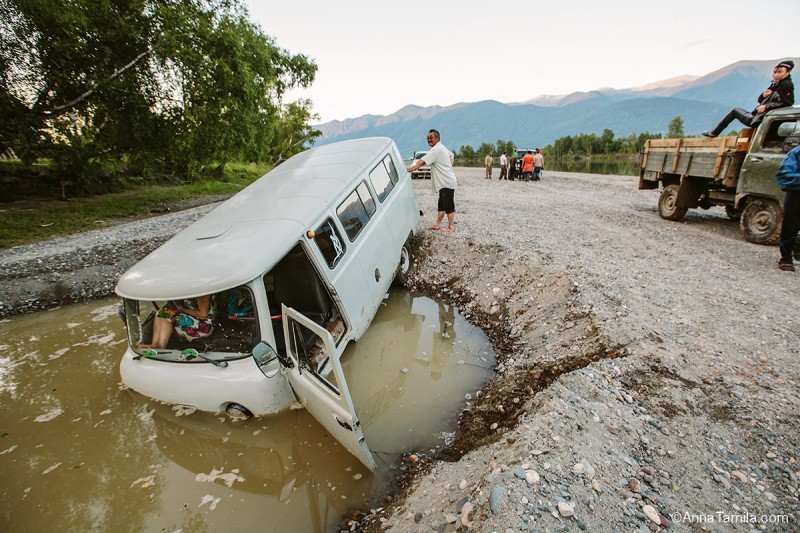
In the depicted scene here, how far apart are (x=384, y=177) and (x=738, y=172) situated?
25.6ft

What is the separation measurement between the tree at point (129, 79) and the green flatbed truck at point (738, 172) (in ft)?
47.6

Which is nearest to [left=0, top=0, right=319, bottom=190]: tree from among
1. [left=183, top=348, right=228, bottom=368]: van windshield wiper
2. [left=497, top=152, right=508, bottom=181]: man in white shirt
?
[left=183, top=348, right=228, bottom=368]: van windshield wiper

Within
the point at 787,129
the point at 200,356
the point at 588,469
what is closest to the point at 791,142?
the point at 787,129

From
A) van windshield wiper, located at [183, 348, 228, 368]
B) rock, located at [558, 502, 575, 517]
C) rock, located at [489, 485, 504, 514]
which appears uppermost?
van windshield wiper, located at [183, 348, 228, 368]

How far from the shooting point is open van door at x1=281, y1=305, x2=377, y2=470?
262 cm

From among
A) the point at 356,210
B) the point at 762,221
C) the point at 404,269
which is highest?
the point at 356,210

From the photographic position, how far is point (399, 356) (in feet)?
16.9

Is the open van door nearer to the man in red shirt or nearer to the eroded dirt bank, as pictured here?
the eroded dirt bank

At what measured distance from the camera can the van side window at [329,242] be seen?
13.3ft

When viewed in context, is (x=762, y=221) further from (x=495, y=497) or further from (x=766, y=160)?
(x=495, y=497)

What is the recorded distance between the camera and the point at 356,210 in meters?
5.05

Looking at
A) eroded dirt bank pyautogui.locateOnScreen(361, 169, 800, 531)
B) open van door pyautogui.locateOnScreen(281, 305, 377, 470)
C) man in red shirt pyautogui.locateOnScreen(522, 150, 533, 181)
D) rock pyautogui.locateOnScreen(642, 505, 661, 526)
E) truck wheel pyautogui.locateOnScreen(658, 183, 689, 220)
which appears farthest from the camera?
man in red shirt pyautogui.locateOnScreen(522, 150, 533, 181)

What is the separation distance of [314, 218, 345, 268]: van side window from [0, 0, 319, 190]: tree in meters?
11.7

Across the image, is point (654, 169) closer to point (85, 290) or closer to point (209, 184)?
point (85, 290)
